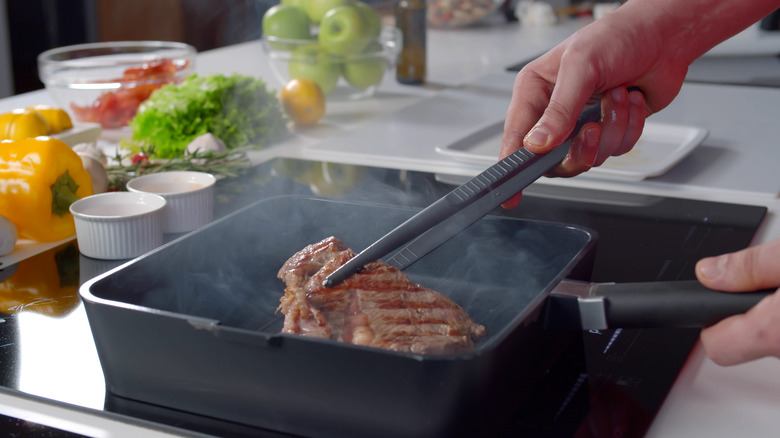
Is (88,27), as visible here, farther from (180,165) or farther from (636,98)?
(636,98)

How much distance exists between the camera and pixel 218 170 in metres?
1.62

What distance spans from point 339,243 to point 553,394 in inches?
13.6

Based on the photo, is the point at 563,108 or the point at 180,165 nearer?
the point at 563,108

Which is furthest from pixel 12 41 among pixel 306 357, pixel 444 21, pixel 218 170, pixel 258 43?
pixel 306 357

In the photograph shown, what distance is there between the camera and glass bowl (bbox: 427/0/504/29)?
3.36 metres

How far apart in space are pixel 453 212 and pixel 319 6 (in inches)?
58.8

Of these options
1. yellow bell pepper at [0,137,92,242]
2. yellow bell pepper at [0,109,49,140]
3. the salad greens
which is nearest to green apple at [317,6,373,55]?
the salad greens

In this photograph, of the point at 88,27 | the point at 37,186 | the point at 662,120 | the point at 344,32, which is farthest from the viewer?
the point at 88,27

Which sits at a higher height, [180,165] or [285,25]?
[285,25]

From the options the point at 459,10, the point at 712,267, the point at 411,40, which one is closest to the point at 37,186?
the point at 712,267

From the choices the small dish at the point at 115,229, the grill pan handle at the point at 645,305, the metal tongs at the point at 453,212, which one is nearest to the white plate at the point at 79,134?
the small dish at the point at 115,229

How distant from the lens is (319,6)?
89.7 inches

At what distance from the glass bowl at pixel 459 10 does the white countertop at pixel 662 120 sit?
1.32 ft

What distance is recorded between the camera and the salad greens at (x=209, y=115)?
5.82 ft
